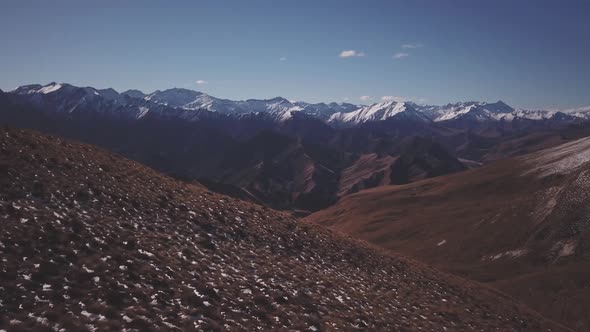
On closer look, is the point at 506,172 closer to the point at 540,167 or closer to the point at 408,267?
the point at 540,167

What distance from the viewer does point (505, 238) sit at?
97.1 m

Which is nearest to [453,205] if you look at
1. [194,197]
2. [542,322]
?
[542,322]

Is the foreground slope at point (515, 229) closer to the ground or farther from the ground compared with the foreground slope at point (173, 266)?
closer to the ground

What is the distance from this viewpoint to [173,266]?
63.7 feet

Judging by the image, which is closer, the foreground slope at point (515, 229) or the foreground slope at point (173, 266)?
the foreground slope at point (173, 266)

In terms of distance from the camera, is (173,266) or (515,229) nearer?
(173,266)

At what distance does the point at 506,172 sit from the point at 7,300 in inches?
7065

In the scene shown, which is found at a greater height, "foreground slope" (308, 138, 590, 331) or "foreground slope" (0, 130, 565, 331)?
"foreground slope" (0, 130, 565, 331)

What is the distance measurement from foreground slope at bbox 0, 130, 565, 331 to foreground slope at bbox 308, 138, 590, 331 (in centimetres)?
4350

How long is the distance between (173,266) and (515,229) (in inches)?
3969

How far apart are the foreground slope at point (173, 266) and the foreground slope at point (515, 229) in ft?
143

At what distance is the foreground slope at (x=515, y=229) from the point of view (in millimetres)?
69188

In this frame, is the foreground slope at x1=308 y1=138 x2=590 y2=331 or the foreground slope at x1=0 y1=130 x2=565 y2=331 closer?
the foreground slope at x1=0 y1=130 x2=565 y2=331

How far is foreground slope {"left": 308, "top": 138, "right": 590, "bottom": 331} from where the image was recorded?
69.2 meters
